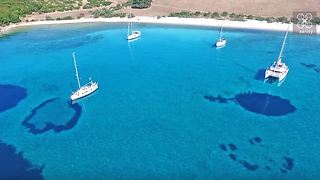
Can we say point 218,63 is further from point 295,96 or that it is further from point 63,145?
point 63,145

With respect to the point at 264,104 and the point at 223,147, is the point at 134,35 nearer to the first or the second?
the point at 264,104

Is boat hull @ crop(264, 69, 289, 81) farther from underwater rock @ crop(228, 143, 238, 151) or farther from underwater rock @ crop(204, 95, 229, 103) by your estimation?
underwater rock @ crop(228, 143, 238, 151)

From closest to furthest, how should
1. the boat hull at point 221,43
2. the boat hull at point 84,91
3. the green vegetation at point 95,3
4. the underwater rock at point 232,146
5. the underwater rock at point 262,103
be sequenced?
1. the underwater rock at point 232,146
2. the underwater rock at point 262,103
3. the boat hull at point 84,91
4. the boat hull at point 221,43
5. the green vegetation at point 95,3

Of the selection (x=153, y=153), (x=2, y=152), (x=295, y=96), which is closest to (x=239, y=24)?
(x=295, y=96)

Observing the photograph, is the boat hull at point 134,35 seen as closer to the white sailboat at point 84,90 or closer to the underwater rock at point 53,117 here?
the white sailboat at point 84,90

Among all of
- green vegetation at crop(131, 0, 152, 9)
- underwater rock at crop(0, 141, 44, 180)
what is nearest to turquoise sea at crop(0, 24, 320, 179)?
underwater rock at crop(0, 141, 44, 180)

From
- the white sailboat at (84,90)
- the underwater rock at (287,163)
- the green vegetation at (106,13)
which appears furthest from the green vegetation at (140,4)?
the underwater rock at (287,163)
